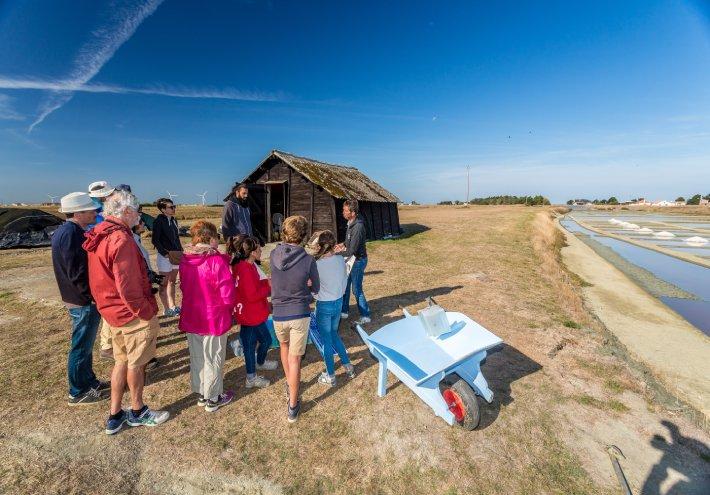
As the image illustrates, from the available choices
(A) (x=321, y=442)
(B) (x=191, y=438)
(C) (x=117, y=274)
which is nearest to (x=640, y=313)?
(A) (x=321, y=442)

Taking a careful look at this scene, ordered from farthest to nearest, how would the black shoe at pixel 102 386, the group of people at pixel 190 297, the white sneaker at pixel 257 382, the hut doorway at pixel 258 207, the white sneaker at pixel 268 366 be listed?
1. the hut doorway at pixel 258 207
2. the white sneaker at pixel 268 366
3. the white sneaker at pixel 257 382
4. the black shoe at pixel 102 386
5. the group of people at pixel 190 297

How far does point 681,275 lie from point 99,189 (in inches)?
842

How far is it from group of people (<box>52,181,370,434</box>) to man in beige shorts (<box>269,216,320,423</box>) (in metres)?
0.01

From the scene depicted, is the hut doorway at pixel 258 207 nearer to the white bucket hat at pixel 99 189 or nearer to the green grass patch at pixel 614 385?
the white bucket hat at pixel 99 189

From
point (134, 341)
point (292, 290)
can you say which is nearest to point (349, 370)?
point (292, 290)

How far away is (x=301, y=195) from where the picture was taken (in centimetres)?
1730

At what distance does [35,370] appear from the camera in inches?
190

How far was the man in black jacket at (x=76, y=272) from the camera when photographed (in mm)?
3533

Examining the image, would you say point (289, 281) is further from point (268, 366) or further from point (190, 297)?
point (268, 366)

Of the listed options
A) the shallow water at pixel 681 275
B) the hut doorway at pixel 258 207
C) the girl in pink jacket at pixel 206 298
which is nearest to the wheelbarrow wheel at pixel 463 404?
the girl in pink jacket at pixel 206 298

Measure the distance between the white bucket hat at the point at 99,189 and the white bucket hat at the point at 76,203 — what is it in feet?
0.34

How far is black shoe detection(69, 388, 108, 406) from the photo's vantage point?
13.3 ft

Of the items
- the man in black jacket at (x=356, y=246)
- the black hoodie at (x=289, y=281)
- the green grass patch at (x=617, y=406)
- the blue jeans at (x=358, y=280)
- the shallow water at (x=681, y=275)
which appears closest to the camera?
the black hoodie at (x=289, y=281)

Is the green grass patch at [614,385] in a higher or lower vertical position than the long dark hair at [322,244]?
lower
